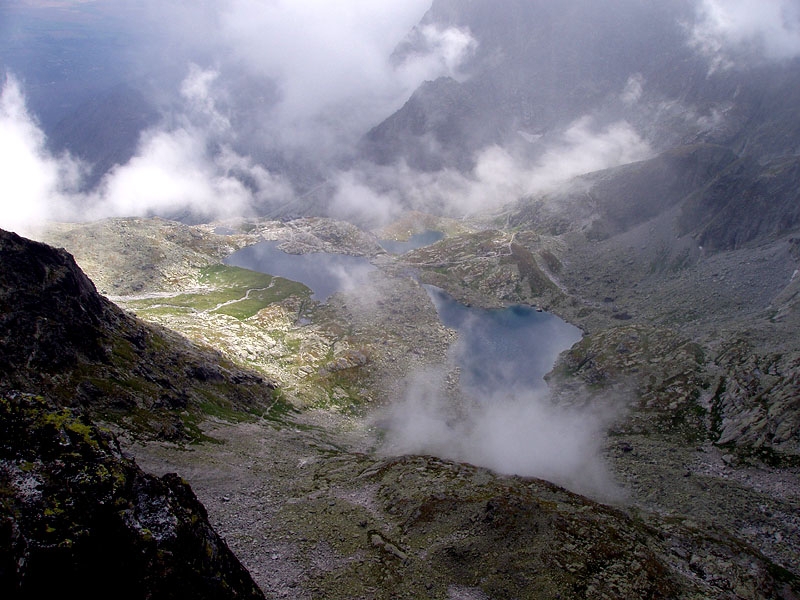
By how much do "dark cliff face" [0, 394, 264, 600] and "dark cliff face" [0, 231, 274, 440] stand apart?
136ft

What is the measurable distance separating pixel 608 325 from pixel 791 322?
59.6 meters

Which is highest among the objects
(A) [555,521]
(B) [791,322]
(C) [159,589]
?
(B) [791,322]

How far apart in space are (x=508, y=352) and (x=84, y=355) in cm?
13885

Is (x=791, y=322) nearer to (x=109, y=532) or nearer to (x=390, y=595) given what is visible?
(x=390, y=595)

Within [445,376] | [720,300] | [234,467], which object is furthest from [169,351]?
[720,300]

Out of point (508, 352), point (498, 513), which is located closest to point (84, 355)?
point (498, 513)

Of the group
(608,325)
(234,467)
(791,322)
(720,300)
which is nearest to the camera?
(234,467)

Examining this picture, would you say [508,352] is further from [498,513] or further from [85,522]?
[85,522]

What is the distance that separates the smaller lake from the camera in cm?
15162

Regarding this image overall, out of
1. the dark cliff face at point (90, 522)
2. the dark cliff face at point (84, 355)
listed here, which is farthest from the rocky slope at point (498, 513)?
the dark cliff face at point (90, 522)

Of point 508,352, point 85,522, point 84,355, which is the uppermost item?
point 508,352

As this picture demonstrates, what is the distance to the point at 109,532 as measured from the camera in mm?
19109

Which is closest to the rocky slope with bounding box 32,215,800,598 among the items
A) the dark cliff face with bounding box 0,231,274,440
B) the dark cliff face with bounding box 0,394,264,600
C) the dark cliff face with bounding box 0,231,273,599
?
the dark cliff face with bounding box 0,231,274,440

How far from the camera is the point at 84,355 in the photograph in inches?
2680
